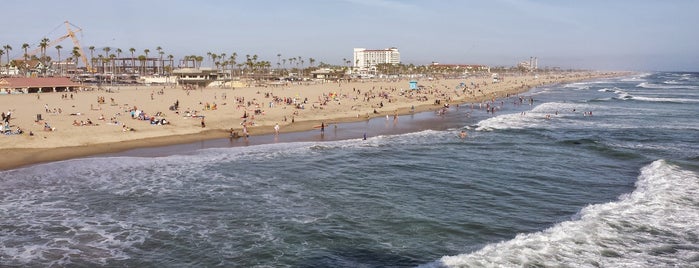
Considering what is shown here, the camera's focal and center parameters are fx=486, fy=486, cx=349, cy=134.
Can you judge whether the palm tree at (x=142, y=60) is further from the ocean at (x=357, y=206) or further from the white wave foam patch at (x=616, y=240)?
the white wave foam patch at (x=616, y=240)

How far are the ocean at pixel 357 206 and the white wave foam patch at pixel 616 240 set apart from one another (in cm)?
6

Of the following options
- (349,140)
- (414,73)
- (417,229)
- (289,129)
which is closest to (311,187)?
(417,229)

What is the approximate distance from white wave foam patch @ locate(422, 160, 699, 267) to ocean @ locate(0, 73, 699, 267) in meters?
0.06

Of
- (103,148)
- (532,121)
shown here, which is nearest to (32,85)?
(103,148)

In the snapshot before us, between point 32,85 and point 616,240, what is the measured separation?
64500 millimetres

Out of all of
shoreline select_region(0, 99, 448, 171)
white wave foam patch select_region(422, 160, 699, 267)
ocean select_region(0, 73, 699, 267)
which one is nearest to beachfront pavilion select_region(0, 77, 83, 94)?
shoreline select_region(0, 99, 448, 171)

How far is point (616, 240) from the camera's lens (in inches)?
539

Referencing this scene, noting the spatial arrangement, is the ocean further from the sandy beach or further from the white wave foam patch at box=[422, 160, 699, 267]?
the sandy beach

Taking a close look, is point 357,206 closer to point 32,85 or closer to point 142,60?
point 32,85

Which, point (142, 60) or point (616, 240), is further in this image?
point (142, 60)

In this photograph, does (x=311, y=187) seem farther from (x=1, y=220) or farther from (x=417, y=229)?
(x=1, y=220)

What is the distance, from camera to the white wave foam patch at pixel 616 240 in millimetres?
12198

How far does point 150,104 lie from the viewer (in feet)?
152

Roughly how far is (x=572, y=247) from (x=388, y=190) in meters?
7.54
